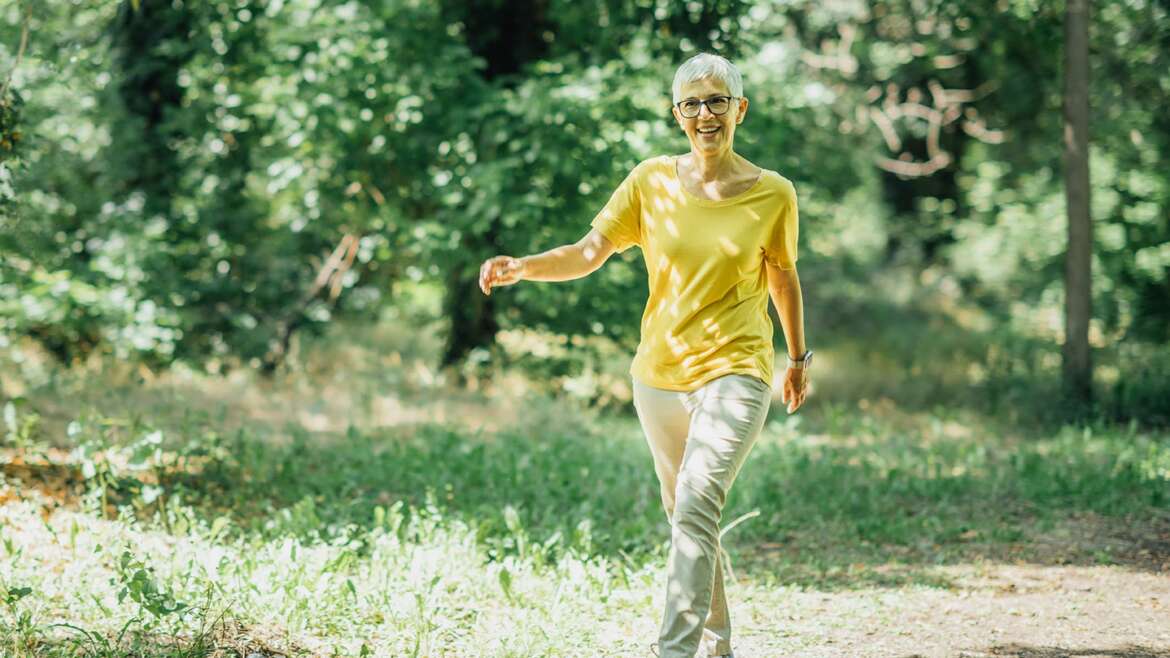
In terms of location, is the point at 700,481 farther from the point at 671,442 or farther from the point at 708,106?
the point at 708,106

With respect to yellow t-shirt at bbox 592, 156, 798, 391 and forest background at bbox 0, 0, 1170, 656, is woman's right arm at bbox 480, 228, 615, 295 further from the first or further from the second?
forest background at bbox 0, 0, 1170, 656

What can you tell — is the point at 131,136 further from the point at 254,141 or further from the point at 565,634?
the point at 565,634

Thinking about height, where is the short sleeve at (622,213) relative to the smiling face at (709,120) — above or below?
below

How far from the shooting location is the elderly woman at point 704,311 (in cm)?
389

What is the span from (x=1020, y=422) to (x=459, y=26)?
668 cm

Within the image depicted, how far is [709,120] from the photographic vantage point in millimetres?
4020

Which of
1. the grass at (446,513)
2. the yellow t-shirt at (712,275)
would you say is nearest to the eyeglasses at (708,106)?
the yellow t-shirt at (712,275)

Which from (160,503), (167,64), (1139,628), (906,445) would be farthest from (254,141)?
(1139,628)

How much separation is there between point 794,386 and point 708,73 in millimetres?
1308

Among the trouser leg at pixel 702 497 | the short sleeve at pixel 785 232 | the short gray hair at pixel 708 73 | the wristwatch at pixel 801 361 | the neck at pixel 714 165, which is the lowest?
the trouser leg at pixel 702 497

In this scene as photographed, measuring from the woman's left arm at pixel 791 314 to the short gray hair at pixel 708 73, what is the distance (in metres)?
0.68

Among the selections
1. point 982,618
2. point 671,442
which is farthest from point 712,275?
point 982,618

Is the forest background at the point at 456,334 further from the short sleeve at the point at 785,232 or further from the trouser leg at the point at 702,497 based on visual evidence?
the short sleeve at the point at 785,232

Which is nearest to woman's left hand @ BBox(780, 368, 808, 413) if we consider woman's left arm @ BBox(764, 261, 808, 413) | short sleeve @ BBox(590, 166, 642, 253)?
woman's left arm @ BBox(764, 261, 808, 413)
